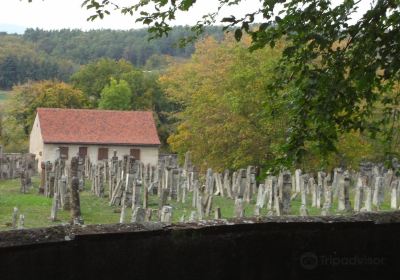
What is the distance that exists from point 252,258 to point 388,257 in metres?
1.26

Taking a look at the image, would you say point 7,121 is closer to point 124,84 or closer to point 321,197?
point 124,84

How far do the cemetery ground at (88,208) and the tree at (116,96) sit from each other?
37.5m

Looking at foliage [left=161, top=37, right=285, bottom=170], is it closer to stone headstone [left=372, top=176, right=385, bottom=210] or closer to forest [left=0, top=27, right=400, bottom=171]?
forest [left=0, top=27, right=400, bottom=171]

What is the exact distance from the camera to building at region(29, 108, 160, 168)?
5669 centimetres

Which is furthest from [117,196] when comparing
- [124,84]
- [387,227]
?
[124,84]

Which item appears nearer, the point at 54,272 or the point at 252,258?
the point at 54,272

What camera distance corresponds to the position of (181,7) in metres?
8.54

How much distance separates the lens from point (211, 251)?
554 cm

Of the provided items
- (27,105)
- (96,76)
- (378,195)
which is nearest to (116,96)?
(27,105)

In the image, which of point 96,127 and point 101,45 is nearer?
point 96,127

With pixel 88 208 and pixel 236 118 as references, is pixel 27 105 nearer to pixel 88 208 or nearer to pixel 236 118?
pixel 236 118

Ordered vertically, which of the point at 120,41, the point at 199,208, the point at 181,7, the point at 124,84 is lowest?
the point at 199,208

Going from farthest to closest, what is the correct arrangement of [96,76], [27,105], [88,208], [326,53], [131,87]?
[96,76], [131,87], [27,105], [88,208], [326,53]

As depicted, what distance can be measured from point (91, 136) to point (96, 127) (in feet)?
4.27
